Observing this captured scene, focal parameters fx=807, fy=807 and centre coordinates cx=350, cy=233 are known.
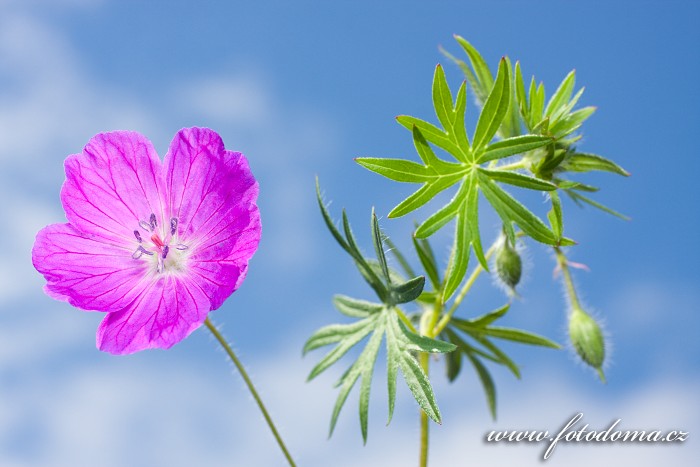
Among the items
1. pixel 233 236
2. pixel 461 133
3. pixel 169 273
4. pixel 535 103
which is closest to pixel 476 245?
pixel 461 133

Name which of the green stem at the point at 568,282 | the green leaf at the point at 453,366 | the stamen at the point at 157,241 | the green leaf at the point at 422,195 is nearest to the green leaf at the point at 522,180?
the green leaf at the point at 422,195

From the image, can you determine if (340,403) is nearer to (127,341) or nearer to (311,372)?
(311,372)

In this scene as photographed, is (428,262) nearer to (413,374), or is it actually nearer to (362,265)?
(362,265)

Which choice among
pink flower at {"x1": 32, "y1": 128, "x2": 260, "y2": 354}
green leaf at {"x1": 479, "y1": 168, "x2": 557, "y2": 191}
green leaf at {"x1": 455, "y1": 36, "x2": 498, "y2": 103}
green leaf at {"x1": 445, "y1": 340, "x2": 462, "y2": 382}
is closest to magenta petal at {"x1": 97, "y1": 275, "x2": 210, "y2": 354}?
pink flower at {"x1": 32, "y1": 128, "x2": 260, "y2": 354}

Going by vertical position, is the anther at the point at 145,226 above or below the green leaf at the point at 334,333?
above

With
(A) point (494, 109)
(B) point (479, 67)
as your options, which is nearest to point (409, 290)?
(A) point (494, 109)

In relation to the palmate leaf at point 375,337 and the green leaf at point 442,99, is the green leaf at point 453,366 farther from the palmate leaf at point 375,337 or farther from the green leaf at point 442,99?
the green leaf at point 442,99

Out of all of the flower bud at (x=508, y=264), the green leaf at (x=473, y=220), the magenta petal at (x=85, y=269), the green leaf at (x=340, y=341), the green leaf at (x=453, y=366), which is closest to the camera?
the magenta petal at (x=85, y=269)
